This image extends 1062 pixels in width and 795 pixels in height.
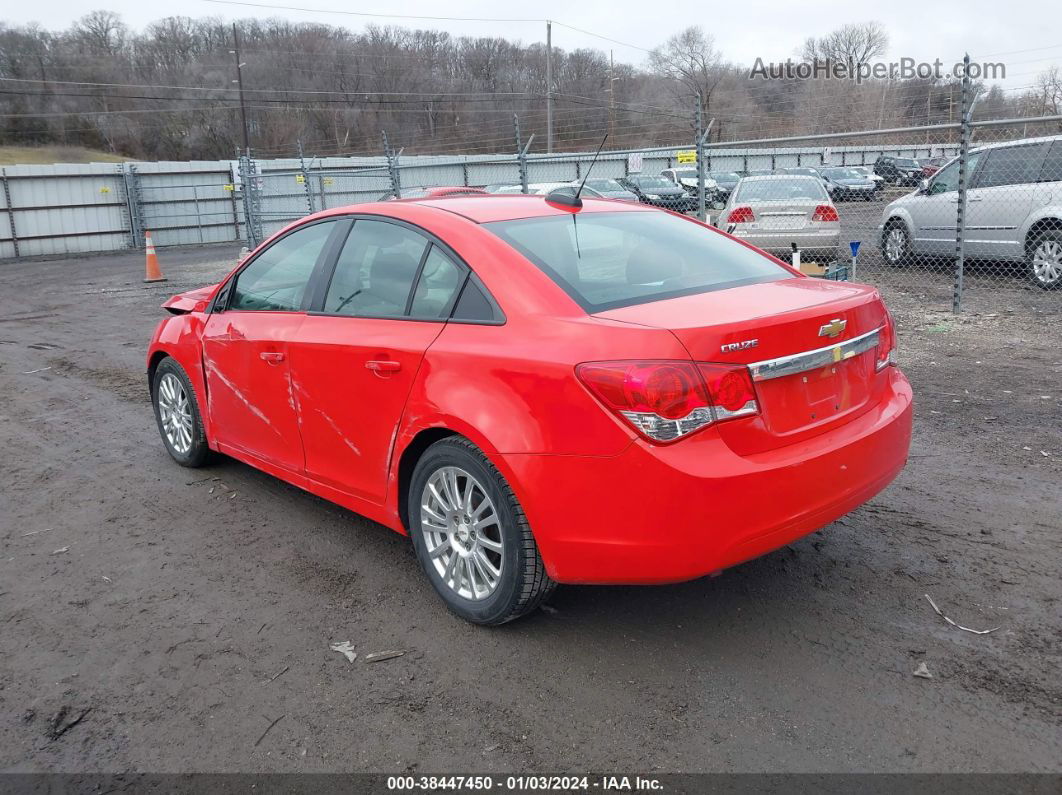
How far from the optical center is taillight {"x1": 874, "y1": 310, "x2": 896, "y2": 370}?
351cm

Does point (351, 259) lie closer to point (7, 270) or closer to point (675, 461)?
point (675, 461)

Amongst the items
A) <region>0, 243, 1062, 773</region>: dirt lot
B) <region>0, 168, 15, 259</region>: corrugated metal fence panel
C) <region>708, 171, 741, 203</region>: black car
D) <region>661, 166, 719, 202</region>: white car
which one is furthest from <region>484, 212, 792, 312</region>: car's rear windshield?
<region>708, 171, 741, 203</region>: black car

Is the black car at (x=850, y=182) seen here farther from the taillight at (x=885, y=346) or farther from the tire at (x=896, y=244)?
the taillight at (x=885, y=346)

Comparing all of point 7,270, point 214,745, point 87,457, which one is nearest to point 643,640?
point 214,745

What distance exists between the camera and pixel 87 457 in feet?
18.8

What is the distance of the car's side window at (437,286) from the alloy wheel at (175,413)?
227cm

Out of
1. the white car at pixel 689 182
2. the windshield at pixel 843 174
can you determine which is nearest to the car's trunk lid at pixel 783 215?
the white car at pixel 689 182

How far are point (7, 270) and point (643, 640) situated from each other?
2370cm

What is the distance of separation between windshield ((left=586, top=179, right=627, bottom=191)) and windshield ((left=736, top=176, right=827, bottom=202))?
11.5 metres

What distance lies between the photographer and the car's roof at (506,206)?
12.4ft

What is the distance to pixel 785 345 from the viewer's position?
9.80 ft

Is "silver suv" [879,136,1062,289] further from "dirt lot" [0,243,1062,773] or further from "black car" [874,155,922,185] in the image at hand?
"black car" [874,155,922,185]

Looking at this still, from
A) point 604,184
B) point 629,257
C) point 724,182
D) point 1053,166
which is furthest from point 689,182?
point 629,257

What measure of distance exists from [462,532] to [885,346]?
187 centimetres
